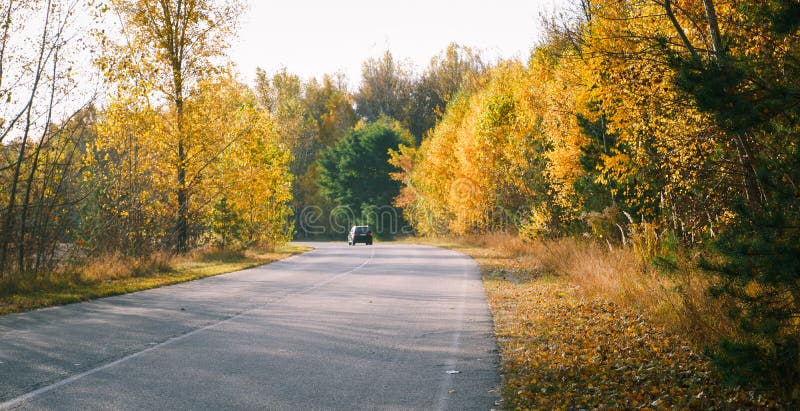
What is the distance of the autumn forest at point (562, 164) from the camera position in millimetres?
6113

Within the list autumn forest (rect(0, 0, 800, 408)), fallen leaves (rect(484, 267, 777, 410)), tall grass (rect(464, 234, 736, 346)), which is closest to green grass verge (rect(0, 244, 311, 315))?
autumn forest (rect(0, 0, 800, 408))

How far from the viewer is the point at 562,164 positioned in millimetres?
21422

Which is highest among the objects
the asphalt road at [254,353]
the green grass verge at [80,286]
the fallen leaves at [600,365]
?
the green grass verge at [80,286]

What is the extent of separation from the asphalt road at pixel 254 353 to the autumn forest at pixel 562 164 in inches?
64.0

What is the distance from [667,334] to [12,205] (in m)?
14.7

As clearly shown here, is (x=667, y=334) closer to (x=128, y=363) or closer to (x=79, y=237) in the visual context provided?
(x=128, y=363)

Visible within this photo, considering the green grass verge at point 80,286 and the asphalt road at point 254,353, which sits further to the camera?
the green grass verge at point 80,286

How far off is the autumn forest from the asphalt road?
1.63 metres

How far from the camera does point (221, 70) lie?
2942 cm

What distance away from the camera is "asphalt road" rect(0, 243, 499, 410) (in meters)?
6.83

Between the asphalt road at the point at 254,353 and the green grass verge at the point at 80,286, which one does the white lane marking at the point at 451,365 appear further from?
the green grass verge at the point at 80,286

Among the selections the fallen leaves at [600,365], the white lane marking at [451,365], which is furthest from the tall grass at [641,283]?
the white lane marking at [451,365]

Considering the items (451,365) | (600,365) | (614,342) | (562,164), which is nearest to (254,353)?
(451,365)

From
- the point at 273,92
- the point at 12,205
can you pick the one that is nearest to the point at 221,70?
the point at 12,205
